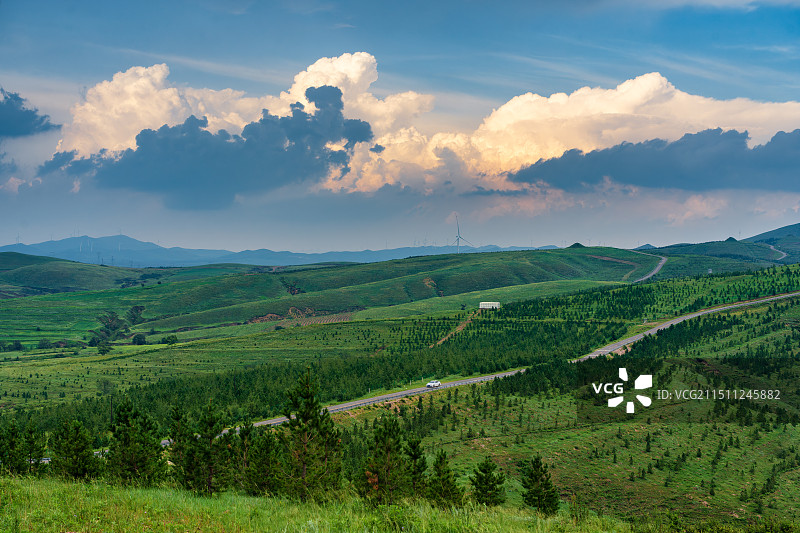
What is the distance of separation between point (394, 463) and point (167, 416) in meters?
58.4

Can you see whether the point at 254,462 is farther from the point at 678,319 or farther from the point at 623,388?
the point at 678,319

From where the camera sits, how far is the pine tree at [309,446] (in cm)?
2962

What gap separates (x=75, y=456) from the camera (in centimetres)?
4091

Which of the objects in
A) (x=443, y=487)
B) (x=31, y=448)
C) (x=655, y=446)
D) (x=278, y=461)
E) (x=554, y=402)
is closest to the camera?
(x=443, y=487)

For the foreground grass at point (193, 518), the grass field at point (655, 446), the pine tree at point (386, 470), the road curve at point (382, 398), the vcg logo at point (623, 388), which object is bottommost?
the road curve at point (382, 398)

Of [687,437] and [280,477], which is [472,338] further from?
[280,477]

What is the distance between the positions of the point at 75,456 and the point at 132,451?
5613mm

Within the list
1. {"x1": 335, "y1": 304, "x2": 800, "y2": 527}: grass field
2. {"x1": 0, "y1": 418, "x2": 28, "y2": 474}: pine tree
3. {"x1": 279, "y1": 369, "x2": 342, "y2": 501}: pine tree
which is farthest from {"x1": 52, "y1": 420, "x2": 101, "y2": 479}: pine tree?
{"x1": 335, "y1": 304, "x2": 800, "y2": 527}: grass field

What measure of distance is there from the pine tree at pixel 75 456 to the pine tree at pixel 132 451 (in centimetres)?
213

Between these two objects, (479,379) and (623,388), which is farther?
(479,379)

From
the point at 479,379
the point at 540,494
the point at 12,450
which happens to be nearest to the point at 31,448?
the point at 12,450

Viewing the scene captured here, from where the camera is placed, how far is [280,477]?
30.0 meters

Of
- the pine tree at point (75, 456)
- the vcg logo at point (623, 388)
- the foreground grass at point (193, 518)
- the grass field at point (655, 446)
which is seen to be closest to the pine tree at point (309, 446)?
the foreground grass at point (193, 518)

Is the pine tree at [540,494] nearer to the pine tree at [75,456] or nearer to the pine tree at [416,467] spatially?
the pine tree at [416,467]
